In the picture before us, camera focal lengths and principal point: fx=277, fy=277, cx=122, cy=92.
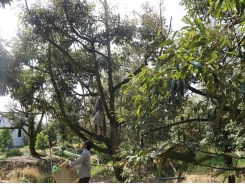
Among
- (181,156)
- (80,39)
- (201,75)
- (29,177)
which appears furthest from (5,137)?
(181,156)

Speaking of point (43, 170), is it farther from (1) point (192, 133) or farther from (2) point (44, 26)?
(1) point (192, 133)

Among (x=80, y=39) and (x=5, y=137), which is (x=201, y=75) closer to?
(x=80, y=39)

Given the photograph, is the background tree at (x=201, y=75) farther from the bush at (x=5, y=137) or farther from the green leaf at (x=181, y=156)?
the bush at (x=5, y=137)

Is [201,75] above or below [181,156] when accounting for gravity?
above

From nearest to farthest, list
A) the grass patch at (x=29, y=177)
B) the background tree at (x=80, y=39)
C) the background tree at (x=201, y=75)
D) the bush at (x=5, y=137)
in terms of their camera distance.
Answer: the background tree at (x=201, y=75) < the background tree at (x=80, y=39) < the grass patch at (x=29, y=177) < the bush at (x=5, y=137)

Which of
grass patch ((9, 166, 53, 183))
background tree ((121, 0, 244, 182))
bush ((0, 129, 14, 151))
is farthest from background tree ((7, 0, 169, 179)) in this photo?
bush ((0, 129, 14, 151))

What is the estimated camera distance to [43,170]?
10062mm

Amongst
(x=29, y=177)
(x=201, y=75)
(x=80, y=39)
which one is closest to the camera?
(x=201, y=75)

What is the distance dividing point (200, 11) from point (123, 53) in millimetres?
3370

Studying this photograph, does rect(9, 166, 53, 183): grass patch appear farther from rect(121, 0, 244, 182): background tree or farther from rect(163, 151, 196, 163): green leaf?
rect(163, 151, 196, 163): green leaf

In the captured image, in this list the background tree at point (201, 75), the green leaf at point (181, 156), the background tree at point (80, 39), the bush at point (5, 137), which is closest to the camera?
the green leaf at point (181, 156)

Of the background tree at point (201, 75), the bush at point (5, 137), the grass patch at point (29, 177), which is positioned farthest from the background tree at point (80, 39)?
the bush at point (5, 137)

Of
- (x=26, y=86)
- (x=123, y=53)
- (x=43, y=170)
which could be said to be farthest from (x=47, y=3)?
(x=43, y=170)

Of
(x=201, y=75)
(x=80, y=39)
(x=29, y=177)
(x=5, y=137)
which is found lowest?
(x=29, y=177)
